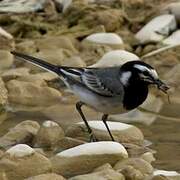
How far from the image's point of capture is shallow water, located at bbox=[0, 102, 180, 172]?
→ 691 cm

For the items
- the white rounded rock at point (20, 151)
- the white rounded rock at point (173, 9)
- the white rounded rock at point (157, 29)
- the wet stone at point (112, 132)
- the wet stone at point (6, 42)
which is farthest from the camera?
the white rounded rock at point (173, 9)

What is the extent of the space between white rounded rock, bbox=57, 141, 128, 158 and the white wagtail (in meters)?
0.36

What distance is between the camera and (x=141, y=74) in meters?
6.71

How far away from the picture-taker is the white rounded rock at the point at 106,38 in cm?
1121

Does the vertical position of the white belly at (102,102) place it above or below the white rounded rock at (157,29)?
above

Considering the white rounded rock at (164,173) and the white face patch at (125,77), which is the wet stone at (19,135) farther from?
the white rounded rock at (164,173)

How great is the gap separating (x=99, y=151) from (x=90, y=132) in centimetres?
58

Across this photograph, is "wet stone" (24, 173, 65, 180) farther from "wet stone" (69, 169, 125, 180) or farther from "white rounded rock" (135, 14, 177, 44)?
"white rounded rock" (135, 14, 177, 44)

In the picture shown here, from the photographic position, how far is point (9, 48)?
11.1 metres

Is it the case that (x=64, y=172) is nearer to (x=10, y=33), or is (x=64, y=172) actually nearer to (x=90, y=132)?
(x=90, y=132)

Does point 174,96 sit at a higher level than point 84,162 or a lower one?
lower

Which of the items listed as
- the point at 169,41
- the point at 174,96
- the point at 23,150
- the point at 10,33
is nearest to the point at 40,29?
the point at 10,33

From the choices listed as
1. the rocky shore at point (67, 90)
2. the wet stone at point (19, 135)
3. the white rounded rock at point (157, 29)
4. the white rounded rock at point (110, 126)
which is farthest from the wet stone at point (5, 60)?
the white rounded rock at point (110, 126)

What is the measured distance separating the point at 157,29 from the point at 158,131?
3700 millimetres
